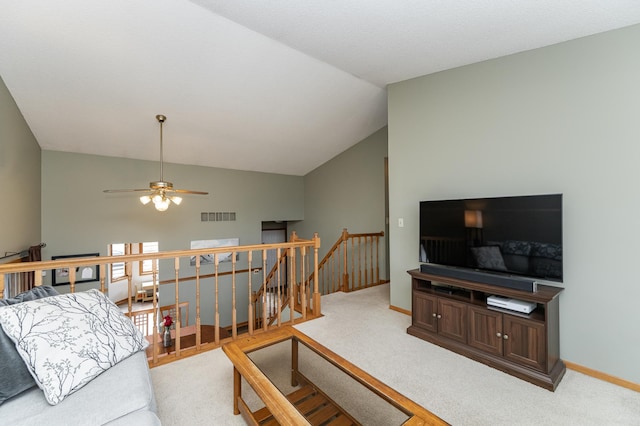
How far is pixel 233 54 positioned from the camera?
3088mm

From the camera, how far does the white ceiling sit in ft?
7.45

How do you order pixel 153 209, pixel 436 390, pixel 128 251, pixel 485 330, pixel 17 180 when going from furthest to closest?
pixel 128 251 → pixel 153 209 → pixel 17 180 → pixel 485 330 → pixel 436 390

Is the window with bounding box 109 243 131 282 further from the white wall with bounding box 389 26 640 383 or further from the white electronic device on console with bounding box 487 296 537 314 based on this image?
the white electronic device on console with bounding box 487 296 537 314

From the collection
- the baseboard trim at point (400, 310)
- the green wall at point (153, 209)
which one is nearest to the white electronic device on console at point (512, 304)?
the baseboard trim at point (400, 310)

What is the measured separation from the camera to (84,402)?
127cm

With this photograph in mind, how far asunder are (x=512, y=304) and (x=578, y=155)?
1.33 meters

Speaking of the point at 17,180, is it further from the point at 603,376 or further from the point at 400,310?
the point at 603,376

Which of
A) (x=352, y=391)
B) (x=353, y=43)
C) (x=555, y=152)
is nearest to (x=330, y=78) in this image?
(x=353, y=43)

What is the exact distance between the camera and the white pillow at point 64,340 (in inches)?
51.6

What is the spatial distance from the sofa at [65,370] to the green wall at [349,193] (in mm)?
4468

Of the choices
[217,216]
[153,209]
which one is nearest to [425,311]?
[217,216]

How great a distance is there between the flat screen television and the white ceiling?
4.69ft

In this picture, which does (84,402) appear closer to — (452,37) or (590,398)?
(590,398)

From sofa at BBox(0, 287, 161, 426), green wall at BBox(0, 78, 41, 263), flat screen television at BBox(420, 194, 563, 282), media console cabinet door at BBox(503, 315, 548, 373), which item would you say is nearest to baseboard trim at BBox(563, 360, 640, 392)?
media console cabinet door at BBox(503, 315, 548, 373)
